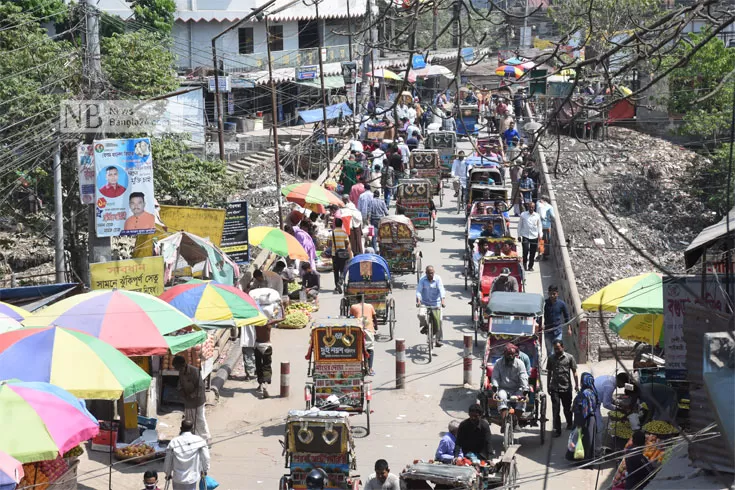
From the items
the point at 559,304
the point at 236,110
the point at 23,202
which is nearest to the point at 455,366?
the point at 559,304

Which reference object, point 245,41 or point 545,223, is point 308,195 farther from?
point 245,41

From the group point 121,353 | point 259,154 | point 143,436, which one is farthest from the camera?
point 259,154

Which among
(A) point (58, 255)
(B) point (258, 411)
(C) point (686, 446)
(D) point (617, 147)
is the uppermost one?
(D) point (617, 147)

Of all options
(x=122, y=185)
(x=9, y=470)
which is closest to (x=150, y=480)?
(x=9, y=470)

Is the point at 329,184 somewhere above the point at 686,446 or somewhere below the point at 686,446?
above

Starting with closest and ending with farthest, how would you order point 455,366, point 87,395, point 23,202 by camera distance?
point 87,395
point 455,366
point 23,202

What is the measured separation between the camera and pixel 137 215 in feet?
57.5

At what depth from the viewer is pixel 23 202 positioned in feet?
102

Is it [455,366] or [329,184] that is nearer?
[455,366]

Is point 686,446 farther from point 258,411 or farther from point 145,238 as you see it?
point 145,238

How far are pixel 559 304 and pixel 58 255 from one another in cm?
916

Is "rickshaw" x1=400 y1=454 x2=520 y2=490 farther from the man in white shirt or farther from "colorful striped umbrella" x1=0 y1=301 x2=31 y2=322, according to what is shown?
the man in white shirt

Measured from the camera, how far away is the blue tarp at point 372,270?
1970 centimetres

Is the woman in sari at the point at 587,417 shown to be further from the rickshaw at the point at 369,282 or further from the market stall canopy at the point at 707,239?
the rickshaw at the point at 369,282
